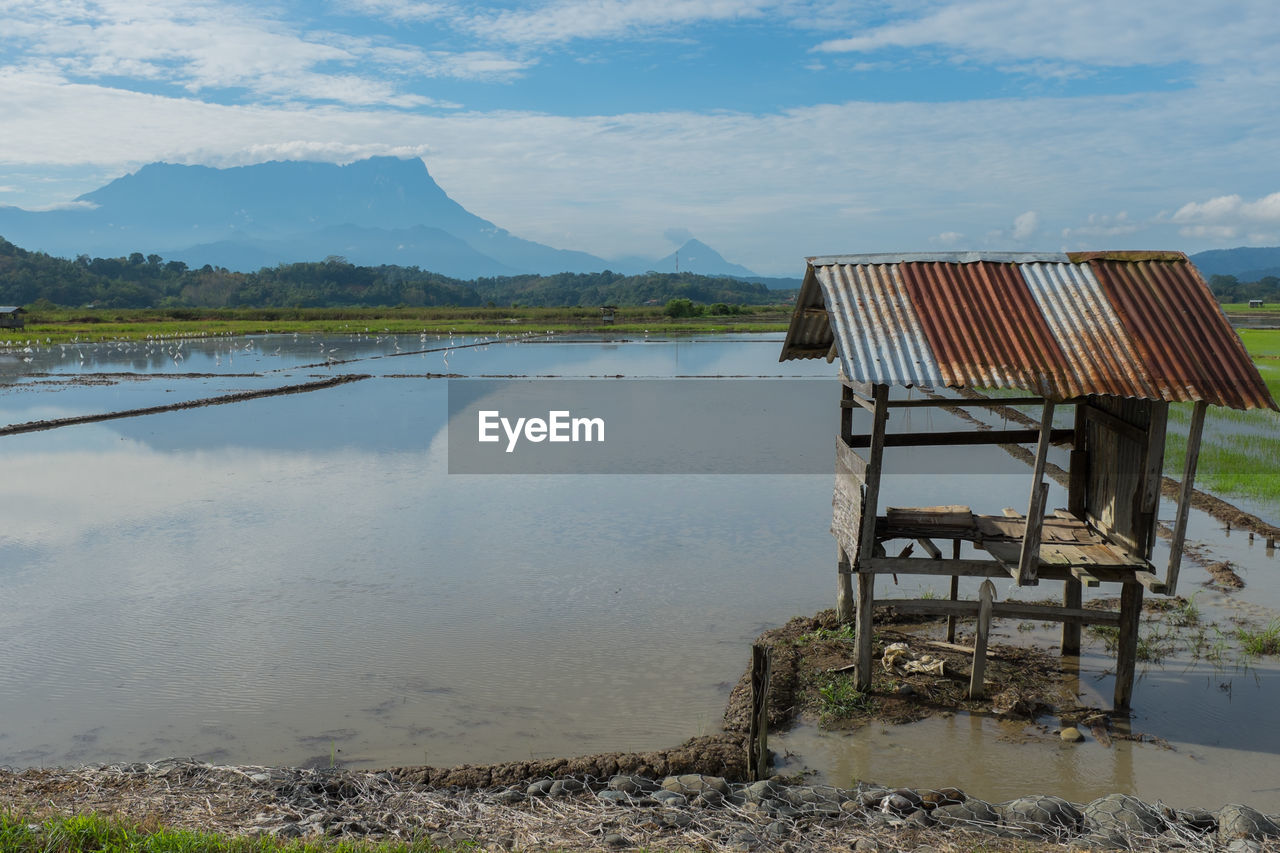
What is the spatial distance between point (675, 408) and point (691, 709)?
15.9m

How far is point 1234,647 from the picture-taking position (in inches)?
297

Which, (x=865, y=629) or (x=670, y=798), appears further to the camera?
(x=865, y=629)

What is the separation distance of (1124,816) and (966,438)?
3787mm

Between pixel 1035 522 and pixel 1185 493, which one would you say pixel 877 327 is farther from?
pixel 1185 493

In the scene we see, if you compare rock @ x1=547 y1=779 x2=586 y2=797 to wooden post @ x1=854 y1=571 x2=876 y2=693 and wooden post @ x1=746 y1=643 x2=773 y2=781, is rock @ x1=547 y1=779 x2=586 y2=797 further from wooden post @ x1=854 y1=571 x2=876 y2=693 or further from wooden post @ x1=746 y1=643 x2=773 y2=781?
wooden post @ x1=854 y1=571 x2=876 y2=693

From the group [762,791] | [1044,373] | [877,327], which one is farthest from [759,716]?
[1044,373]

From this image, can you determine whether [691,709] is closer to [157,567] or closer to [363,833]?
[363,833]

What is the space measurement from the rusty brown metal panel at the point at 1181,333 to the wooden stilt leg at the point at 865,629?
7.46 feet

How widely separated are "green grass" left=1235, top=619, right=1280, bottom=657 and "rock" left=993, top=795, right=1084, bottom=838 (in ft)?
11.7

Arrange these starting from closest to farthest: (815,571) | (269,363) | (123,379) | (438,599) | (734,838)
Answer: (734,838), (438,599), (815,571), (123,379), (269,363)

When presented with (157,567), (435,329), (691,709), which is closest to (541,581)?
(691,709)

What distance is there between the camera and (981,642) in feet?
21.2

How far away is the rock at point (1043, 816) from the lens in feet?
15.7

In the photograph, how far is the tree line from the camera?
8394cm
